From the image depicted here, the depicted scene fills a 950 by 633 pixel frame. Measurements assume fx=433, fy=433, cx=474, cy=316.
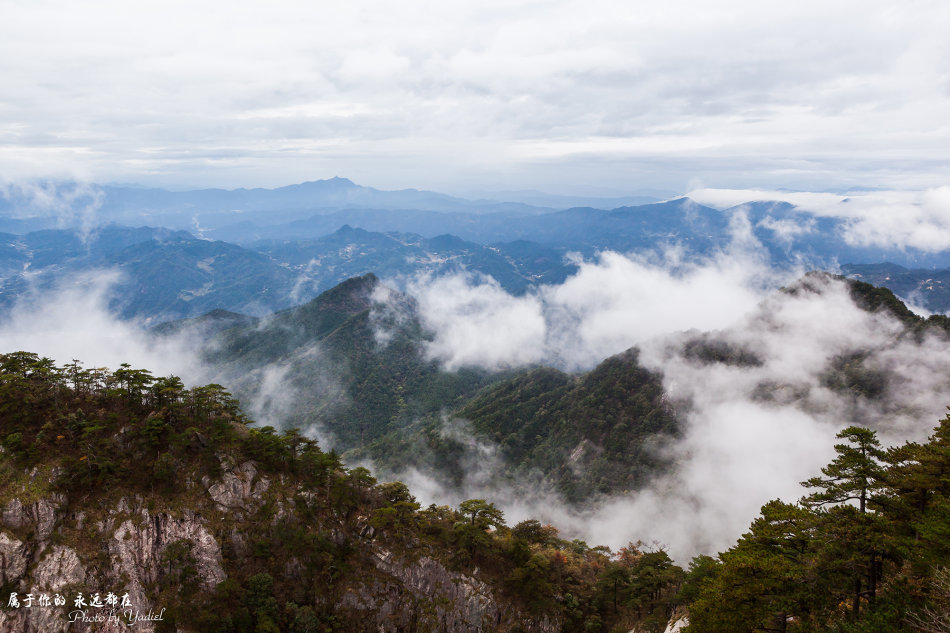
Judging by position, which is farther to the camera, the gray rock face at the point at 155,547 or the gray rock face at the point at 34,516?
the gray rock face at the point at 155,547

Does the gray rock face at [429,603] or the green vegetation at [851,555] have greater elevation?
the green vegetation at [851,555]

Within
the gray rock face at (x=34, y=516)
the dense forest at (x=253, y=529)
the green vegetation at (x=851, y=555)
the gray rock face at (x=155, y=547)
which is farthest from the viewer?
the gray rock face at (x=155, y=547)

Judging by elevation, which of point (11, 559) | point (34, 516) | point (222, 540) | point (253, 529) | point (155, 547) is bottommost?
point (222, 540)

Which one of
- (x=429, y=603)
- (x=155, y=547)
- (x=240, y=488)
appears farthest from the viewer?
(x=240, y=488)

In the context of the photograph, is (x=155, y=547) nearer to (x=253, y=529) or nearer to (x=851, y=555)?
(x=253, y=529)

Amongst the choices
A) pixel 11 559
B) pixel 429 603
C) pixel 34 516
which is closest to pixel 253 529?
pixel 34 516

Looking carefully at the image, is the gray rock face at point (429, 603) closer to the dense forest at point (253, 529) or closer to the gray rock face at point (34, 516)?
the dense forest at point (253, 529)

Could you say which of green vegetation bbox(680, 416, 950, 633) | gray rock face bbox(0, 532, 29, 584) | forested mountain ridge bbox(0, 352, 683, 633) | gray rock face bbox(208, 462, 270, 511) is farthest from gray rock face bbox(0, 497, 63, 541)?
green vegetation bbox(680, 416, 950, 633)

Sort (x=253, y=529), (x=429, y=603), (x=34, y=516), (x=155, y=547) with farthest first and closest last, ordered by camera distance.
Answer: (x=429, y=603)
(x=253, y=529)
(x=155, y=547)
(x=34, y=516)

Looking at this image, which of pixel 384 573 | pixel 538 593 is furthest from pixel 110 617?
pixel 538 593

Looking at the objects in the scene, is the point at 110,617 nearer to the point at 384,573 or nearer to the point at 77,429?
the point at 77,429

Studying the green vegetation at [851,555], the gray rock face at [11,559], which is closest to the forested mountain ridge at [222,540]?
the gray rock face at [11,559]
